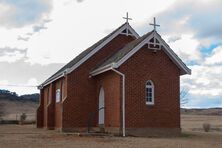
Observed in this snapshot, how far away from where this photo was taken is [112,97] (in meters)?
27.6

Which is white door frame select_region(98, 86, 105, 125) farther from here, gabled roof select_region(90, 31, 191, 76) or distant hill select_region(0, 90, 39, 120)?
distant hill select_region(0, 90, 39, 120)

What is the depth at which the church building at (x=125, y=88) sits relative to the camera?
26.7 metres

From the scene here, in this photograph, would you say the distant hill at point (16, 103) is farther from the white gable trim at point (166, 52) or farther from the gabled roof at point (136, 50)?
the white gable trim at point (166, 52)

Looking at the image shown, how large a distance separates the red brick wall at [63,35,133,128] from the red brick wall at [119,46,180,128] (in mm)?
4884

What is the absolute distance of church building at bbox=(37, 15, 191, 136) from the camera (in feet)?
87.5

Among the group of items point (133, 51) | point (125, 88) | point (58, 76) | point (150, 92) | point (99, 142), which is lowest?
point (99, 142)

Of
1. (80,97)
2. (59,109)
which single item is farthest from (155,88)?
(59,109)

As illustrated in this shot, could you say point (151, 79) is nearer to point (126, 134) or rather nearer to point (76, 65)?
point (126, 134)

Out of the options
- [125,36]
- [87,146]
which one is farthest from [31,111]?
[87,146]

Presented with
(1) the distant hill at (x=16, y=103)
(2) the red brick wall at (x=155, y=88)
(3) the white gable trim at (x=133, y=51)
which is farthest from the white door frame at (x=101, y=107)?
(1) the distant hill at (x=16, y=103)

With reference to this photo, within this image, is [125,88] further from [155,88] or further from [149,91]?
[155,88]

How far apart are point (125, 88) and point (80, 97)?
17.3 ft

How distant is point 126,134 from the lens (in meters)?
26.0

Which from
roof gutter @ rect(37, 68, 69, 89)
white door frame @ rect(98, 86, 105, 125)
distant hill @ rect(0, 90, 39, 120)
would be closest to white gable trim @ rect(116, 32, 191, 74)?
white door frame @ rect(98, 86, 105, 125)
